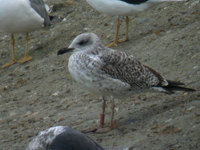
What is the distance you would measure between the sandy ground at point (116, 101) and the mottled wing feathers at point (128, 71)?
0.34 meters

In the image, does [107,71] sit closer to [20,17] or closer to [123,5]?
[123,5]

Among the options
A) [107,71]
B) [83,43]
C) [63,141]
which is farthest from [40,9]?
[63,141]

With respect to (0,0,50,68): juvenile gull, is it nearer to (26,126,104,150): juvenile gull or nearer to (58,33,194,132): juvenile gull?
(58,33,194,132): juvenile gull

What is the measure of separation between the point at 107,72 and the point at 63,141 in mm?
1495

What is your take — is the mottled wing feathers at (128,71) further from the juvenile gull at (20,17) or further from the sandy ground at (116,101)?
the juvenile gull at (20,17)

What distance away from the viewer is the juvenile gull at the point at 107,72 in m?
4.92

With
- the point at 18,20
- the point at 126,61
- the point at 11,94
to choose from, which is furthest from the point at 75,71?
the point at 18,20

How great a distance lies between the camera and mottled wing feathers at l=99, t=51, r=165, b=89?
505cm

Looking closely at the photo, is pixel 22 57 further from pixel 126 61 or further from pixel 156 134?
pixel 156 134

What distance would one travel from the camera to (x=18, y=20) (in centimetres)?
863

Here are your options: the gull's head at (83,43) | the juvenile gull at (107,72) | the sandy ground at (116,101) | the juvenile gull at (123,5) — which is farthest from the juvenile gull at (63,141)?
the juvenile gull at (123,5)

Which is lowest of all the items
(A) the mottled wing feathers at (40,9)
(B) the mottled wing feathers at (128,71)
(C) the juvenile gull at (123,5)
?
(A) the mottled wing feathers at (40,9)

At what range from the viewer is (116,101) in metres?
6.02

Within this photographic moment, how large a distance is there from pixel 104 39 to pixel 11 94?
2182mm
